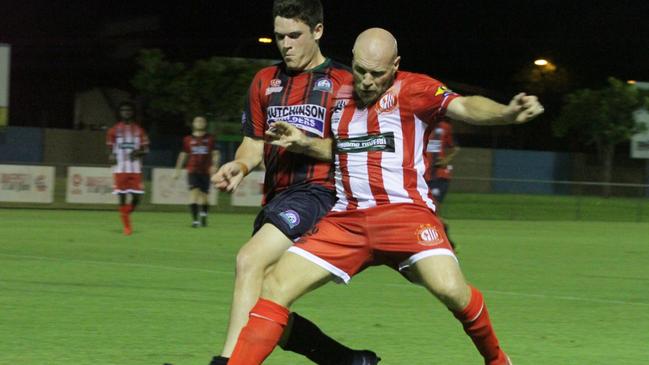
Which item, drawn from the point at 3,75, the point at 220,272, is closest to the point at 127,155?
the point at 220,272

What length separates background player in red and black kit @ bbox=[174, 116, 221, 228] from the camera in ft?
70.0

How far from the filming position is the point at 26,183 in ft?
83.4

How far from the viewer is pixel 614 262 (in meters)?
16.3

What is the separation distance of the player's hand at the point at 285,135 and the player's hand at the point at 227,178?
0.96ft

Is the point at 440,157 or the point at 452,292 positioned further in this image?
the point at 440,157

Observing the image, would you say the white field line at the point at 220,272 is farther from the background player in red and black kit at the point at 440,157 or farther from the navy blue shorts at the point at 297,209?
the navy blue shorts at the point at 297,209

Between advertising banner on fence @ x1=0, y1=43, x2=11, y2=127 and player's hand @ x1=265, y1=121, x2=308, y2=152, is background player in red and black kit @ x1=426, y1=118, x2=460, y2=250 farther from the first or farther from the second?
Result: advertising banner on fence @ x1=0, y1=43, x2=11, y2=127

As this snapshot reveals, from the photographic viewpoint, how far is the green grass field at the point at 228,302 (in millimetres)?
7887

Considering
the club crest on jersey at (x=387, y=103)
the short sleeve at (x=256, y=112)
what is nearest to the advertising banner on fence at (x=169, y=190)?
the short sleeve at (x=256, y=112)

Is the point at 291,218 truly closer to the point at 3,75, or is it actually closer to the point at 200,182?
the point at 200,182

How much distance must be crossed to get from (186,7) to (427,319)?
5212 centimetres

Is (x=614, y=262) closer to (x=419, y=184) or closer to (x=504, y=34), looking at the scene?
(x=419, y=184)

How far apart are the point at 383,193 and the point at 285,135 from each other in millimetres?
574

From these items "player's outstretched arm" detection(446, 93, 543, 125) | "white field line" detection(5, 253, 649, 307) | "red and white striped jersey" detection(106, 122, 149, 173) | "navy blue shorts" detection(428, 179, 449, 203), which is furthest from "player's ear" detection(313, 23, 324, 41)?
"red and white striped jersey" detection(106, 122, 149, 173)
